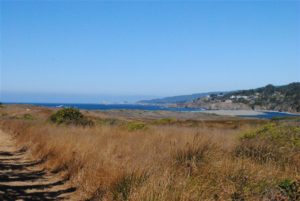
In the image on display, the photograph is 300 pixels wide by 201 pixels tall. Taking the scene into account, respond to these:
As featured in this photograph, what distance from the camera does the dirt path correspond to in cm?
812

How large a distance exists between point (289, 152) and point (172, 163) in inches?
119

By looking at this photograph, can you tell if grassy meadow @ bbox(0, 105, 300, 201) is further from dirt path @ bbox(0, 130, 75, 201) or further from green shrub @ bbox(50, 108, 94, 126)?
green shrub @ bbox(50, 108, 94, 126)

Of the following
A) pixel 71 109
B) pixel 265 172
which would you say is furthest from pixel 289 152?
pixel 71 109

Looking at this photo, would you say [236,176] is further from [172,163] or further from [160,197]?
[160,197]

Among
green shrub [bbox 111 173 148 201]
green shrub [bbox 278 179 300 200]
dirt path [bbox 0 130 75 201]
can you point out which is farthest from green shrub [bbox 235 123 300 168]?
dirt path [bbox 0 130 75 201]

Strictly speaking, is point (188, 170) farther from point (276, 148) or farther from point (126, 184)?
point (276, 148)

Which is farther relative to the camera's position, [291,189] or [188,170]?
[188,170]

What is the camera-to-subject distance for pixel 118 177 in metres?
7.12

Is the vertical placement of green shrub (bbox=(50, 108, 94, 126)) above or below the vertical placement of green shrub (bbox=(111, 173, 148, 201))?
above

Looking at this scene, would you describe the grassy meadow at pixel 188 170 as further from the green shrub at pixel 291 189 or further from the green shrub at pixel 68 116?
the green shrub at pixel 68 116

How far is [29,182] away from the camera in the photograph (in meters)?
9.41

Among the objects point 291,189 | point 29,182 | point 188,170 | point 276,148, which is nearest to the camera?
point 291,189

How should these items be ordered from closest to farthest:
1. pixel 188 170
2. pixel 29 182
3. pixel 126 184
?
pixel 126 184
pixel 188 170
pixel 29 182

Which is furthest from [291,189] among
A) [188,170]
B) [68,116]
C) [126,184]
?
[68,116]
